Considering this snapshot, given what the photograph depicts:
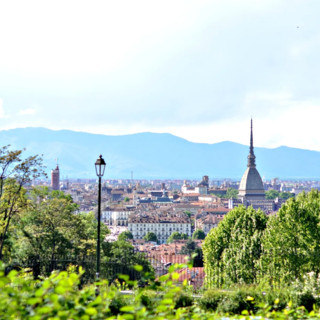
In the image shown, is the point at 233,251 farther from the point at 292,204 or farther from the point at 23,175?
the point at 23,175

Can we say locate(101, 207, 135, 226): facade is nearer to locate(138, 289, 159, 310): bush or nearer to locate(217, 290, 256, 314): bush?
locate(217, 290, 256, 314): bush

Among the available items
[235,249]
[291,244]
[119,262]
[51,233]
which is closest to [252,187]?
[51,233]

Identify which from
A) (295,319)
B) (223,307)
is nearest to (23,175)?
(223,307)

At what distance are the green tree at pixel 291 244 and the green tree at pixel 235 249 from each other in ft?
2.43

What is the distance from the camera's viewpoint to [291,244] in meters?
19.1

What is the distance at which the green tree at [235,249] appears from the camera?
65.3ft

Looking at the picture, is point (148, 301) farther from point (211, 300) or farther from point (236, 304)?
point (211, 300)

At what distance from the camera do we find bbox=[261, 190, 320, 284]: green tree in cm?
1839

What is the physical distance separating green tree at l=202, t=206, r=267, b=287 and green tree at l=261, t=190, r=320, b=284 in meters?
0.74

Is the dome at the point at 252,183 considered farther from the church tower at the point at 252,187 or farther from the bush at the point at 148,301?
the bush at the point at 148,301

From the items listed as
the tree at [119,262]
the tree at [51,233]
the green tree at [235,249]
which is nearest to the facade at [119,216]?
the tree at [119,262]

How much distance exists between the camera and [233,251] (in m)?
20.8

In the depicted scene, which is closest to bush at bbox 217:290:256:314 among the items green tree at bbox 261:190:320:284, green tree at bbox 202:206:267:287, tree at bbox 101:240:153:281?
tree at bbox 101:240:153:281

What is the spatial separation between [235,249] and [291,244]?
2.38 meters
